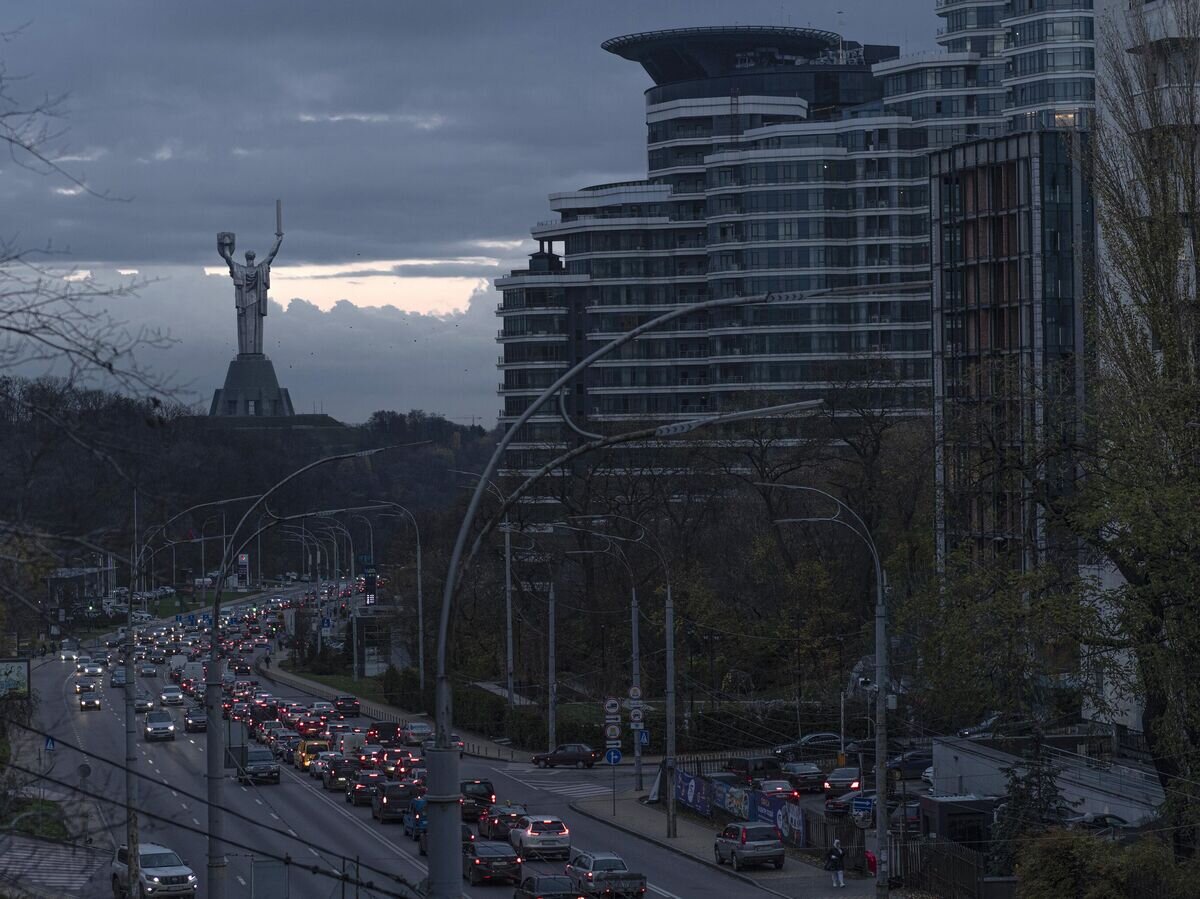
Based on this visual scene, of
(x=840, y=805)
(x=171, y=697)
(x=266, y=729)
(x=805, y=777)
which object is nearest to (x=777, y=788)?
(x=805, y=777)

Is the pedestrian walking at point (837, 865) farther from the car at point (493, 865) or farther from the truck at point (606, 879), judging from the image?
the car at point (493, 865)

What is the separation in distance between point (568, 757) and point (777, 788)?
Result: 12570mm

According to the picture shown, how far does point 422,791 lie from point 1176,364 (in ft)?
85.6

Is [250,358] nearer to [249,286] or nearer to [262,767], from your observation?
[249,286]

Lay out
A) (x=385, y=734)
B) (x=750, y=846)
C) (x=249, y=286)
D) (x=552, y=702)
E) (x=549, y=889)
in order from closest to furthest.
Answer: (x=549, y=889) → (x=750, y=846) → (x=552, y=702) → (x=385, y=734) → (x=249, y=286)

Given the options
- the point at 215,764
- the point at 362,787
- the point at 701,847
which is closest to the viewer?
the point at 215,764

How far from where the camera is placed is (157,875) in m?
31.4

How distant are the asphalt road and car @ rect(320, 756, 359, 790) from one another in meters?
0.44

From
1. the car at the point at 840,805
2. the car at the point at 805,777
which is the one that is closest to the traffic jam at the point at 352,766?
the car at the point at 840,805

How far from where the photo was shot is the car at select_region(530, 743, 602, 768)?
6066cm

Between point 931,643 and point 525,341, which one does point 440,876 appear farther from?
point 525,341

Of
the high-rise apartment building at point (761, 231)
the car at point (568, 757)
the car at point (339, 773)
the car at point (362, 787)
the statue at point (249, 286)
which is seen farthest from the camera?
the statue at point (249, 286)

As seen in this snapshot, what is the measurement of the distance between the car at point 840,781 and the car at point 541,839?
12.9 metres

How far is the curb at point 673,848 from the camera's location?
37.1m
